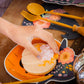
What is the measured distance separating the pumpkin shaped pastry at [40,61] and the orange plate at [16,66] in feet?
0.08

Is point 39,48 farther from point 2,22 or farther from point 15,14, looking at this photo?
point 15,14

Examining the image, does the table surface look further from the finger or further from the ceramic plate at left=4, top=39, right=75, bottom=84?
the finger

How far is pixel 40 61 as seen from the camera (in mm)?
524

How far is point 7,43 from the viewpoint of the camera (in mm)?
683

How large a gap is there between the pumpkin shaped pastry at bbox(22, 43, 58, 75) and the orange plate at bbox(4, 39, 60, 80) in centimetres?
2

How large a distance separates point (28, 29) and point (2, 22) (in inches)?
5.6

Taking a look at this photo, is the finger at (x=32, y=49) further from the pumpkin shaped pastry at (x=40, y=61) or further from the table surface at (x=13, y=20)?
the table surface at (x=13, y=20)

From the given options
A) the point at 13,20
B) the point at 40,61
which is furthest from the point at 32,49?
the point at 13,20

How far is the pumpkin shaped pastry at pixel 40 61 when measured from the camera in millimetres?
506

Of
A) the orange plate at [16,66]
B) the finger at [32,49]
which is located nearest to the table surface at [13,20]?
the orange plate at [16,66]

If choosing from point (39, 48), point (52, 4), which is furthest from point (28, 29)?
point (52, 4)

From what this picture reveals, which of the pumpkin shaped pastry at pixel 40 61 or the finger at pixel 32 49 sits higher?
the finger at pixel 32 49

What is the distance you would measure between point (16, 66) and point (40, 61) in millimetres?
114

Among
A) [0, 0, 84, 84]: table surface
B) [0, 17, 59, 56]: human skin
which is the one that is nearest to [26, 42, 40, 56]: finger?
[0, 17, 59, 56]: human skin
